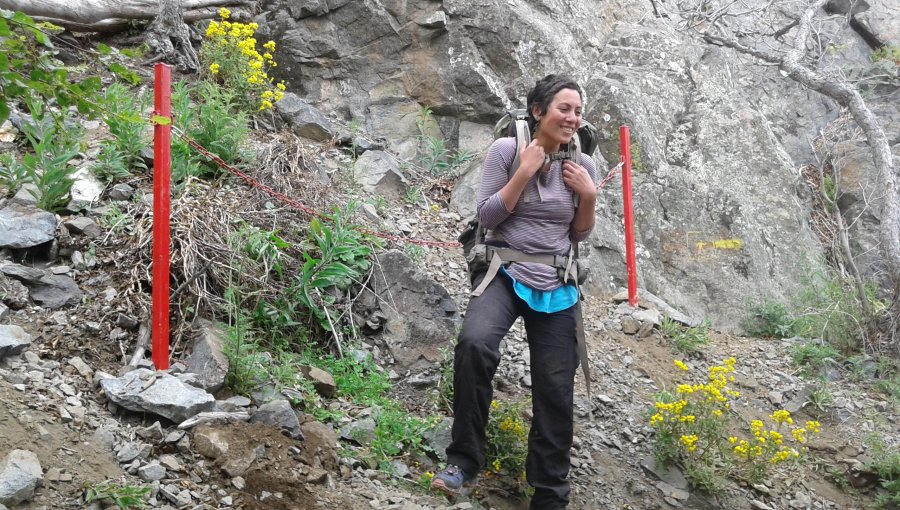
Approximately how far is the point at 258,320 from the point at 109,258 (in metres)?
0.98

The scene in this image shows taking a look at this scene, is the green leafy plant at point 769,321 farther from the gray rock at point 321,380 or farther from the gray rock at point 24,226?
the gray rock at point 24,226

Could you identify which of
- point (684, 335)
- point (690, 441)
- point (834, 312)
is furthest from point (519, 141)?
point (834, 312)

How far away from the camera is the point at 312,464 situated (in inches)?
150

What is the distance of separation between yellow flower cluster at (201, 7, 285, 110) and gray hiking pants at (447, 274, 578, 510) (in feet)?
13.6

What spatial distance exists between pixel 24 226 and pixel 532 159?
3130 mm

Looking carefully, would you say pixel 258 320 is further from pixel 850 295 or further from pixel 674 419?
pixel 850 295

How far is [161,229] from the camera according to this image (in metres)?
3.92

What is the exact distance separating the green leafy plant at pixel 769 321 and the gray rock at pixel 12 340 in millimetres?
6208

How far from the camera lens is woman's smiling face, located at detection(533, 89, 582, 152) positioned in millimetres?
3818

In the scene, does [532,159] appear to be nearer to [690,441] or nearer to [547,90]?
[547,90]

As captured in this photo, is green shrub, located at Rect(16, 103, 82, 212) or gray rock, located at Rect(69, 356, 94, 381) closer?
gray rock, located at Rect(69, 356, 94, 381)

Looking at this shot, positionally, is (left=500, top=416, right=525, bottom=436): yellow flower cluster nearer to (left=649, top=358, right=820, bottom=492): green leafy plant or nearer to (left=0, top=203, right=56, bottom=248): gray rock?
(left=649, top=358, right=820, bottom=492): green leafy plant

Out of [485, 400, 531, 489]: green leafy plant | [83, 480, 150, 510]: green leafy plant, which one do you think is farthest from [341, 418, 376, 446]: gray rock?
[83, 480, 150, 510]: green leafy plant

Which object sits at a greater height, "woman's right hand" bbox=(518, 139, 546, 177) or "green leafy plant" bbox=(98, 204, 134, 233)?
"woman's right hand" bbox=(518, 139, 546, 177)
